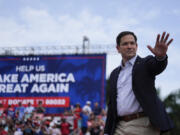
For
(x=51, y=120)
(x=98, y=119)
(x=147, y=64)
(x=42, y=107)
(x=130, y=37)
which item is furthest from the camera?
(x=42, y=107)

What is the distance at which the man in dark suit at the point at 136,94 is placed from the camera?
2.72 m

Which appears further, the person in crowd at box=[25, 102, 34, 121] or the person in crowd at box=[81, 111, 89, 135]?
the person in crowd at box=[25, 102, 34, 121]

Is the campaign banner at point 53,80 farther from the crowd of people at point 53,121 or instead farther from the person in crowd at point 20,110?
the crowd of people at point 53,121

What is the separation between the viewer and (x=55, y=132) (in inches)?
551

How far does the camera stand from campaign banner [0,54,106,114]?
1633 centimetres

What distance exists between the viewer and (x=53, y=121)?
50.2ft

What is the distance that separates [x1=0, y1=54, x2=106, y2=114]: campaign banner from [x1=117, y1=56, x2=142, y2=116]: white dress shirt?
42.3ft

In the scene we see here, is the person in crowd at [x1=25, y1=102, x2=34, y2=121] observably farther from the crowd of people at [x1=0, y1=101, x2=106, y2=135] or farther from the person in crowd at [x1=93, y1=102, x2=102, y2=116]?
the person in crowd at [x1=93, y1=102, x2=102, y2=116]

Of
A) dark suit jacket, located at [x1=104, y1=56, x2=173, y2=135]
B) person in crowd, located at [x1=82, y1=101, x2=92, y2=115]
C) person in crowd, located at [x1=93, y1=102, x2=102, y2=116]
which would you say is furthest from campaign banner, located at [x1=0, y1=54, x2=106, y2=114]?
dark suit jacket, located at [x1=104, y1=56, x2=173, y2=135]

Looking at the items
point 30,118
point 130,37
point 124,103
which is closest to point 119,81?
point 124,103

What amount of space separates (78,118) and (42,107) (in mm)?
2568

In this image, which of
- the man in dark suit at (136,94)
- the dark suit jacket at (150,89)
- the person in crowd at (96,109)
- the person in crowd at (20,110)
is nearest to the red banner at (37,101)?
the person in crowd at (20,110)

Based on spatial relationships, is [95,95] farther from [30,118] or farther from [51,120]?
[30,118]

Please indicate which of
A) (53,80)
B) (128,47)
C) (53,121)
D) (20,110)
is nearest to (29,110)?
(20,110)
